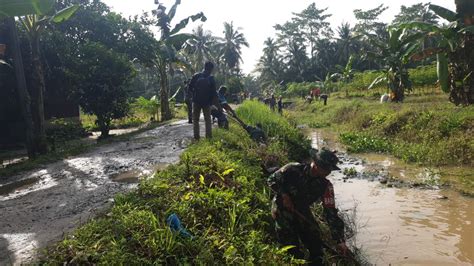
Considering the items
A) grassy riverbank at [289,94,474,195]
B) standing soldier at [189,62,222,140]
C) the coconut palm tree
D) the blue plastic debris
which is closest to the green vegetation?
standing soldier at [189,62,222,140]

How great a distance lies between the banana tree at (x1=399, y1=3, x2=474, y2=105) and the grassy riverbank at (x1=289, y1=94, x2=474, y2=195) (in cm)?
72

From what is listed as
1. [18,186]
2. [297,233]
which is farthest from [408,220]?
[18,186]

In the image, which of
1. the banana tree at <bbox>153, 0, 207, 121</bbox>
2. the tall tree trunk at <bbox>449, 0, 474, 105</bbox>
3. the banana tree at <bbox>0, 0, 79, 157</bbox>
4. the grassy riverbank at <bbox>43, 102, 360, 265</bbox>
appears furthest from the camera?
the banana tree at <bbox>153, 0, 207, 121</bbox>

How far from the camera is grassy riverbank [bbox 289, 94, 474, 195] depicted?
916 cm

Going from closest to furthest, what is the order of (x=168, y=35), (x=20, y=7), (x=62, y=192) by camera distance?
(x=62, y=192) → (x=20, y=7) → (x=168, y=35)

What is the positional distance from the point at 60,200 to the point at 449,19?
12.5 meters

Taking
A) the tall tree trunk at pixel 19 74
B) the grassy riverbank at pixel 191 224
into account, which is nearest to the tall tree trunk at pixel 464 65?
the grassy riverbank at pixel 191 224

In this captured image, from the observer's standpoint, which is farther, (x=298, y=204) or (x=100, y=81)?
(x=100, y=81)

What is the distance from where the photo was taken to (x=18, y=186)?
662cm

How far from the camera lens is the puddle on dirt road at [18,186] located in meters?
6.30

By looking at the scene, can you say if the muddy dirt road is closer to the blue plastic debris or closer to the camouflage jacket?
the blue plastic debris

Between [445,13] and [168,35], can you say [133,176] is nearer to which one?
[445,13]

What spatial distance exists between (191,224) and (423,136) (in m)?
9.65

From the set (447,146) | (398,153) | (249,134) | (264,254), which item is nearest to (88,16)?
(249,134)
